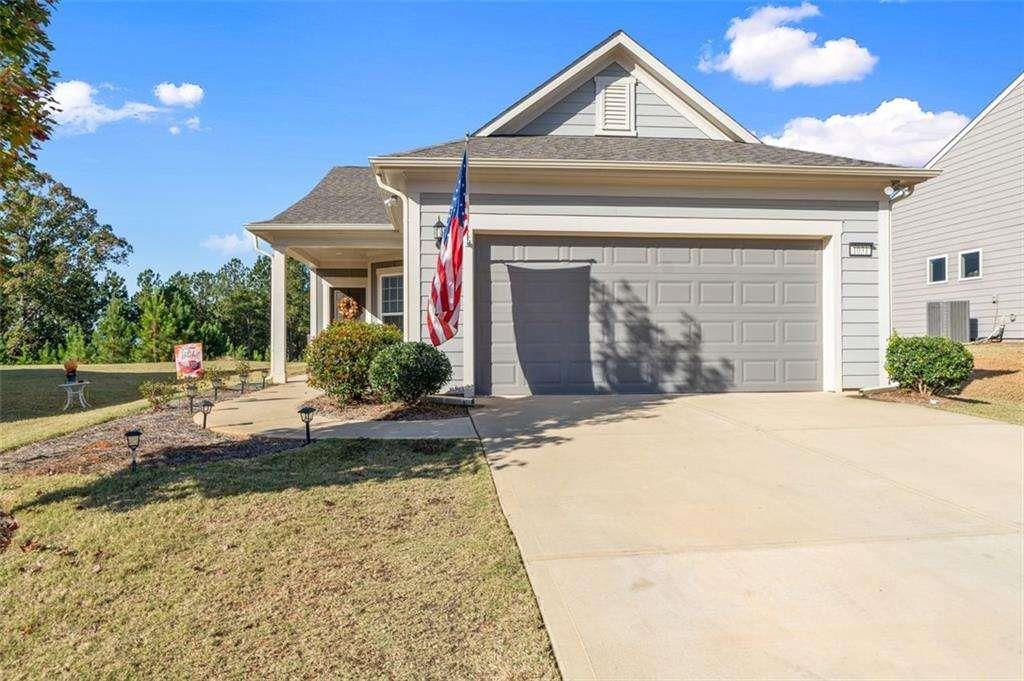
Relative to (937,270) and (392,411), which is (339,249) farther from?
(937,270)

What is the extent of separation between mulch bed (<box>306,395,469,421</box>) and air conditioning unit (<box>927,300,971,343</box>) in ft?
53.5

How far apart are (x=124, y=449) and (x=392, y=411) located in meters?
2.92

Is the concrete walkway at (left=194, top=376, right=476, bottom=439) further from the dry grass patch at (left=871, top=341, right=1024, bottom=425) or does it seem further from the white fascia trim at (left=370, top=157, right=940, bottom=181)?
the dry grass patch at (left=871, top=341, right=1024, bottom=425)

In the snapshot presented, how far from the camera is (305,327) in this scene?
31875 millimetres

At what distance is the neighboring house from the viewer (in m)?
8.59

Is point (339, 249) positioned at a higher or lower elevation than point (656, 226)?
higher

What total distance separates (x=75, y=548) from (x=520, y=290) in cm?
640

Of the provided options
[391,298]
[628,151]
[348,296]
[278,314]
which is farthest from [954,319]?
[278,314]

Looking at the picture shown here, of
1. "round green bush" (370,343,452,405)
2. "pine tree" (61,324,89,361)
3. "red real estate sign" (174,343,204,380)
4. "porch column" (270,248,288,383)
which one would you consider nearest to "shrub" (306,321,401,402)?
"round green bush" (370,343,452,405)

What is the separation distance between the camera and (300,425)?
22.3 ft

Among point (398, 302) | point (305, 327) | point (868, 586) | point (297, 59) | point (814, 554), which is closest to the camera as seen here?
point (868, 586)

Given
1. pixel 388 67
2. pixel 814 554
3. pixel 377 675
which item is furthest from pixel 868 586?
pixel 388 67

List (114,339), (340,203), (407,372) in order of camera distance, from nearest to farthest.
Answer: (407,372) → (340,203) → (114,339)

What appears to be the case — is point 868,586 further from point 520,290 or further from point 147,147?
point 147,147
